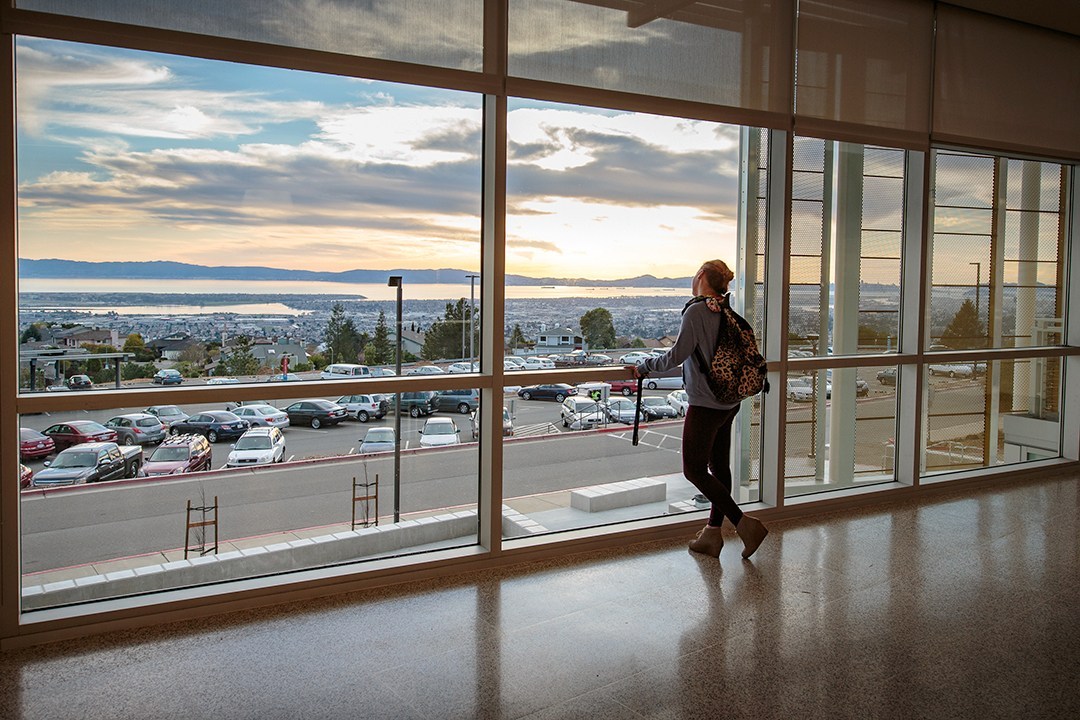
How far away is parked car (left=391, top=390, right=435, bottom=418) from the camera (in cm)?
450

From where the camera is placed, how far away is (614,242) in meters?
5.15

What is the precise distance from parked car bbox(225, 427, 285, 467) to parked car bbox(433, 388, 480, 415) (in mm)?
853

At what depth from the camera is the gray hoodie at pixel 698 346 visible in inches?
181

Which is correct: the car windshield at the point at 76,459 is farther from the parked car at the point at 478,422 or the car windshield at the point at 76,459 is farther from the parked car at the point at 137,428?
the parked car at the point at 478,422

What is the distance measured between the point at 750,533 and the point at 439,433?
5.98 ft

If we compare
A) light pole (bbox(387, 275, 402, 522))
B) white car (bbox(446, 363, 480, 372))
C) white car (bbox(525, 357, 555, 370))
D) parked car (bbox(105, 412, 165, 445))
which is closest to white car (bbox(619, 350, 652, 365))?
white car (bbox(525, 357, 555, 370))

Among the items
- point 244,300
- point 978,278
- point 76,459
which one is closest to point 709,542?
point 244,300

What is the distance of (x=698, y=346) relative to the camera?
15.2 ft

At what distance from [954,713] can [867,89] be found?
14.0ft

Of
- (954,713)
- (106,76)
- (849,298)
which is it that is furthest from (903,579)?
(106,76)

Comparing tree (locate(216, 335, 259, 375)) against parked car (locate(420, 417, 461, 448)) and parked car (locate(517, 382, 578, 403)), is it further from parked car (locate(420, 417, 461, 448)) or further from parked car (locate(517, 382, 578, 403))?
parked car (locate(517, 382, 578, 403))

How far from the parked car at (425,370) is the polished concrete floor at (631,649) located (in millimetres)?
1092

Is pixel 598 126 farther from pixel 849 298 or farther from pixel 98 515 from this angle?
pixel 98 515

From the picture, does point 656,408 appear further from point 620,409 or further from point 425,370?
point 425,370
